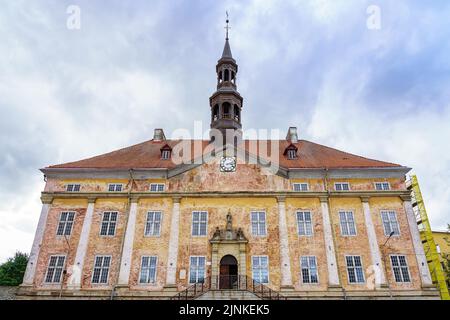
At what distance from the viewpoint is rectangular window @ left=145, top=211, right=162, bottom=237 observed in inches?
967

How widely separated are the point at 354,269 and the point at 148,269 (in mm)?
14652

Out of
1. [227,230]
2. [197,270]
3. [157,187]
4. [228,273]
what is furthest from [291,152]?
[197,270]

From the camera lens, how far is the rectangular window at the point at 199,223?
24.5 metres

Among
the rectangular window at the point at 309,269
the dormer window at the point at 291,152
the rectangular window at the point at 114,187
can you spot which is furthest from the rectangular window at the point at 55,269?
the dormer window at the point at 291,152

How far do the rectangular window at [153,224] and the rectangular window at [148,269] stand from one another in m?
1.77

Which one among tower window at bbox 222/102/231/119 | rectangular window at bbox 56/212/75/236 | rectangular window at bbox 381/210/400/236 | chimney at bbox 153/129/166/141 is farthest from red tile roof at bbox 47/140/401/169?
rectangular window at bbox 56/212/75/236

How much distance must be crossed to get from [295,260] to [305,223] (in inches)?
115

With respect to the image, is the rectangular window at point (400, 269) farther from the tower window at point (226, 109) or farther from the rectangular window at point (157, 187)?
the tower window at point (226, 109)

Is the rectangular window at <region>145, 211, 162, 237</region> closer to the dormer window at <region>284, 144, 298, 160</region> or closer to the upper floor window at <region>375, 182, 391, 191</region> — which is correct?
the dormer window at <region>284, 144, 298, 160</region>

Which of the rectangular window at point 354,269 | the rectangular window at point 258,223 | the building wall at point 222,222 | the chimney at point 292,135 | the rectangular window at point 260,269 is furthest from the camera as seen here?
the chimney at point 292,135

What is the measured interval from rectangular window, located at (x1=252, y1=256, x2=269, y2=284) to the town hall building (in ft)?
0.23

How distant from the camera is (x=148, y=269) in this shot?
23.3 meters

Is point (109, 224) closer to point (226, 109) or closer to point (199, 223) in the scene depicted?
point (199, 223)
